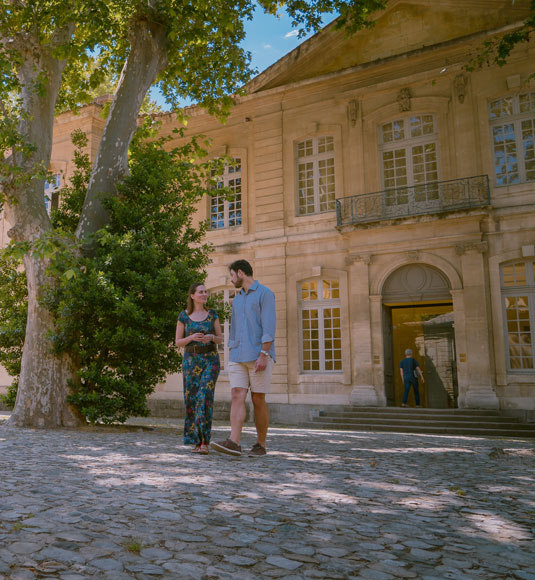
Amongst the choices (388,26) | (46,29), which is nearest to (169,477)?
(46,29)

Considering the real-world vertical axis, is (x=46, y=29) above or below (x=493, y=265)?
above

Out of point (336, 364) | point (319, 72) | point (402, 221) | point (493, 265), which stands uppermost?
point (319, 72)

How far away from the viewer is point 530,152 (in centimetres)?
1417

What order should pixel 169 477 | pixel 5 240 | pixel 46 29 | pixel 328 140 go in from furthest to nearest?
pixel 5 240, pixel 328 140, pixel 46 29, pixel 169 477

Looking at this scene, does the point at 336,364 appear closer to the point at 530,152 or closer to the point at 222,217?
the point at 222,217

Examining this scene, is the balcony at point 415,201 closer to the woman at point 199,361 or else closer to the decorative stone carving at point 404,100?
the decorative stone carving at point 404,100

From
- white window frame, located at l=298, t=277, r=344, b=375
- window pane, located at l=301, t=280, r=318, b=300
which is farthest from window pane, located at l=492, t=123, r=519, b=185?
window pane, located at l=301, t=280, r=318, b=300

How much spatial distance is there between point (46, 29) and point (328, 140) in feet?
28.4

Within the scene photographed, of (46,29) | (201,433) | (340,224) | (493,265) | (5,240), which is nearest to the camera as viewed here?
(201,433)

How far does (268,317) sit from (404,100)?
11.8m

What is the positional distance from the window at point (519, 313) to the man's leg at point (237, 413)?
9.79 m

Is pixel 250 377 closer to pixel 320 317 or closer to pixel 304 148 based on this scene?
pixel 320 317

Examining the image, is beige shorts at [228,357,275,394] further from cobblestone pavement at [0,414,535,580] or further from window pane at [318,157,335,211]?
window pane at [318,157,335,211]

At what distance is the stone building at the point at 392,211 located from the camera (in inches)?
549
